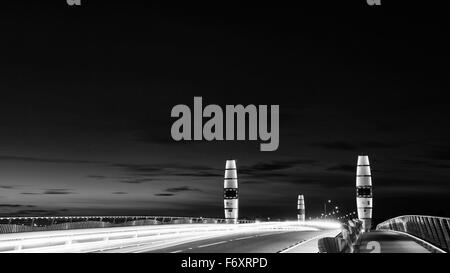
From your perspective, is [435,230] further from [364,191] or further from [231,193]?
[231,193]

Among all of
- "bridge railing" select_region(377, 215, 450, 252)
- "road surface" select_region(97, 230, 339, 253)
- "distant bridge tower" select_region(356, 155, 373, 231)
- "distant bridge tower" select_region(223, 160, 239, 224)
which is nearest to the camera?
"bridge railing" select_region(377, 215, 450, 252)

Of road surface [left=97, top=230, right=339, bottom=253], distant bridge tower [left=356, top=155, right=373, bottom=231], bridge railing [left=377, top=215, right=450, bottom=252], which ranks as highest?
distant bridge tower [left=356, top=155, right=373, bottom=231]

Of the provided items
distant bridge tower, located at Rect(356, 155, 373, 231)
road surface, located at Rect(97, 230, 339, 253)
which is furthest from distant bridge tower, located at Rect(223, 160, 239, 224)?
road surface, located at Rect(97, 230, 339, 253)

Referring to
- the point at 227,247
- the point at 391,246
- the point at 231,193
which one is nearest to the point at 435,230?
the point at 391,246

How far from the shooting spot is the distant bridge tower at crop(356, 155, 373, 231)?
10250 cm

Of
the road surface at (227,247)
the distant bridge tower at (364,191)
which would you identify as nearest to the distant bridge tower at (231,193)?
the distant bridge tower at (364,191)

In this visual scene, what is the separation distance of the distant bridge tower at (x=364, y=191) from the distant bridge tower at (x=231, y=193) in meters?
21.0

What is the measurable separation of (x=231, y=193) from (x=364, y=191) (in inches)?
919

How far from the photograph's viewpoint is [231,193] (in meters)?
118

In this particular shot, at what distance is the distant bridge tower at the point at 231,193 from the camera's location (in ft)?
380

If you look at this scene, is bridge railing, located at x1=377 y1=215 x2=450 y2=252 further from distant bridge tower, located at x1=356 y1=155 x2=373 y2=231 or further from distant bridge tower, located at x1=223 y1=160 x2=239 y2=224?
distant bridge tower, located at x1=223 y1=160 x2=239 y2=224

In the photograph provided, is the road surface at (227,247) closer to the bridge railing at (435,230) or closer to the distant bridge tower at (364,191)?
the bridge railing at (435,230)

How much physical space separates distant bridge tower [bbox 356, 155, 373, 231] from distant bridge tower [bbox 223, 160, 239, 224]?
21.0m
